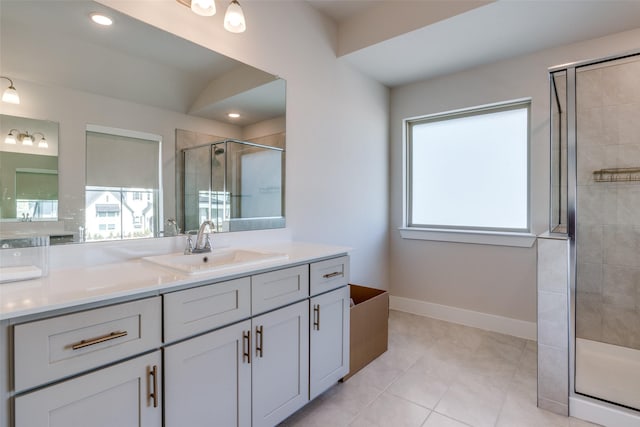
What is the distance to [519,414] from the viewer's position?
68.3 inches

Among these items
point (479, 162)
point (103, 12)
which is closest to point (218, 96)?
point (103, 12)

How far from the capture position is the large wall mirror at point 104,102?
127cm

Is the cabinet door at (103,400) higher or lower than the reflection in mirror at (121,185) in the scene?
lower

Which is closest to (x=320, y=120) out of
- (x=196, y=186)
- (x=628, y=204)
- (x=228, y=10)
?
(x=228, y=10)

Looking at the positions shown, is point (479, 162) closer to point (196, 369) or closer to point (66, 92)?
point (196, 369)

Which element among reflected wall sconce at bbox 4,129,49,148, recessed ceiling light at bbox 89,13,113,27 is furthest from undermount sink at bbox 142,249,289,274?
recessed ceiling light at bbox 89,13,113,27

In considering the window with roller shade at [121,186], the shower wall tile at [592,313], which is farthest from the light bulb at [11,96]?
the shower wall tile at [592,313]

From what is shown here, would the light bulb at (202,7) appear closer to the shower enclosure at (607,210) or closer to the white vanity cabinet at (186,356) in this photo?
the white vanity cabinet at (186,356)

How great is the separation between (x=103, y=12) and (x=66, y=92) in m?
0.40

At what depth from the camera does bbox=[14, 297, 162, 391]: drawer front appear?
843 millimetres

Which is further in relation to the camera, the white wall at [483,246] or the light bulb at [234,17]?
the white wall at [483,246]

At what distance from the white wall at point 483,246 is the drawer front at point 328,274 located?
5.30 feet

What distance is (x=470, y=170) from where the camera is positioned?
3.07 meters

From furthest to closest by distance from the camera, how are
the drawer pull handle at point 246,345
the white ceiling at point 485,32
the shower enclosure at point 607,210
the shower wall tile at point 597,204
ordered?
the shower wall tile at point 597,204, the shower enclosure at point 607,210, the white ceiling at point 485,32, the drawer pull handle at point 246,345
